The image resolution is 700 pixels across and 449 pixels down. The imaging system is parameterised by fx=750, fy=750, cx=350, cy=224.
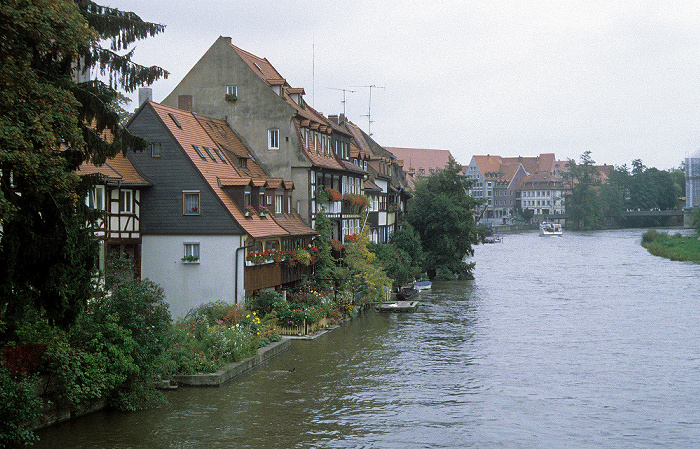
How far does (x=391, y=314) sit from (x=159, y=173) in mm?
15343

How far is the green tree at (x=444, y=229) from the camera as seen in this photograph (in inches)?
2384

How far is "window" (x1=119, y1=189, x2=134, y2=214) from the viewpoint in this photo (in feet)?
99.8

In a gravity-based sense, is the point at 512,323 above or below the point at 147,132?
below

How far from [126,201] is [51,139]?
1895 centimetres

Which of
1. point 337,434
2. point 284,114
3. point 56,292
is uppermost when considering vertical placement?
point 284,114

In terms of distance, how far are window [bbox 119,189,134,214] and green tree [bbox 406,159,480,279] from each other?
32608mm

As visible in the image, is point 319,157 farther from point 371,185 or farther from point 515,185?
point 515,185

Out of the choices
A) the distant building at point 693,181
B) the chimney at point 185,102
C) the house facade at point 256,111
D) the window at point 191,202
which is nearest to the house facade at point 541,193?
the distant building at point 693,181

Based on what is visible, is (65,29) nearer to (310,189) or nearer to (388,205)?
(310,189)

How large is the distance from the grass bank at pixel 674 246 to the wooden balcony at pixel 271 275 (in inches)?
2137

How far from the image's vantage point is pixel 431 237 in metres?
61.8

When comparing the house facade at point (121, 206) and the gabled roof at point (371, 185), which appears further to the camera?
the gabled roof at point (371, 185)

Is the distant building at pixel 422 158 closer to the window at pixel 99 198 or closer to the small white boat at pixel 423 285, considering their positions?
the small white boat at pixel 423 285

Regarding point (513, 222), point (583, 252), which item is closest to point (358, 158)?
point (583, 252)
